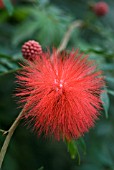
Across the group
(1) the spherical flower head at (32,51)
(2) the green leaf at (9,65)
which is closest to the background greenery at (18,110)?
(2) the green leaf at (9,65)

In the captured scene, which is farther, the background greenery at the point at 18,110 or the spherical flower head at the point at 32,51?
the background greenery at the point at 18,110

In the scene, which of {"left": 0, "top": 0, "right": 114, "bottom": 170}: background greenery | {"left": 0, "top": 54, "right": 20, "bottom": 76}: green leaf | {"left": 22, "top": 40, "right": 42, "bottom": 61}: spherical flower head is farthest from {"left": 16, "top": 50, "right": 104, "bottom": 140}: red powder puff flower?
{"left": 0, "top": 0, "right": 114, "bottom": 170}: background greenery

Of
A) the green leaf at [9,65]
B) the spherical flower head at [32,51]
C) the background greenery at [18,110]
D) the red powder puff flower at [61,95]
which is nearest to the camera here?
the red powder puff flower at [61,95]

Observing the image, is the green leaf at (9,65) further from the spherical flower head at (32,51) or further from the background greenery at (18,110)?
the background greenery at (18,110)

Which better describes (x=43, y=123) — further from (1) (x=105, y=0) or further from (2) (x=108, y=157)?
(1) (x=105, y=0)

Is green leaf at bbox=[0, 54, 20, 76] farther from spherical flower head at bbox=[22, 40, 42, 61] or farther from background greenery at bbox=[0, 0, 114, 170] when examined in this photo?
background greenery at bbox=[0, 0, 114, 170]

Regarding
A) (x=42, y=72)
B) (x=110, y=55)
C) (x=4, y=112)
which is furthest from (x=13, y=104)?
(x=42, y=72)

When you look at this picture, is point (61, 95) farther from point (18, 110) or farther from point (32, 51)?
point (18, 110)

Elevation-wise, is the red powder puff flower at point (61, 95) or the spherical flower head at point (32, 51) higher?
the spherical flower head at point (32, 51)

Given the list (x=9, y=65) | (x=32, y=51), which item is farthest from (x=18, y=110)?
(x=32, y=51)
